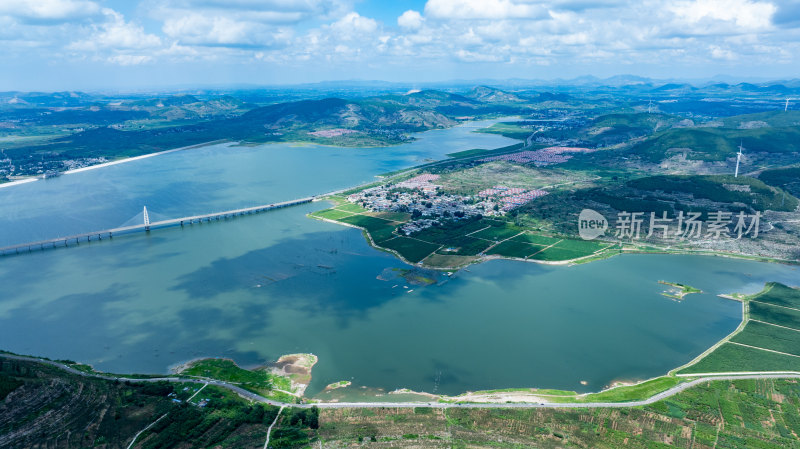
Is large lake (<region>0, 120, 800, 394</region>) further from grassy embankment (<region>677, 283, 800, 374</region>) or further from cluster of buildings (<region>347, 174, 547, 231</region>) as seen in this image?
cluster of buildings (<region>347, 174, 547, 231</region>)

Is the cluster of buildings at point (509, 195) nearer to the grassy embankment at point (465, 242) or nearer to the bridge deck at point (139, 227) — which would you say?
the grassy embankment at point (465, 242)

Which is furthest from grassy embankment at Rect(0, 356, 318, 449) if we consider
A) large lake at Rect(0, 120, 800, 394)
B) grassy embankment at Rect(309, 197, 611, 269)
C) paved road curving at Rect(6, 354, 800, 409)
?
grassy embankment at Rect(309, 197, 611, 269)

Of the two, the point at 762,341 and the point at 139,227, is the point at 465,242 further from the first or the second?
the point at 139,227

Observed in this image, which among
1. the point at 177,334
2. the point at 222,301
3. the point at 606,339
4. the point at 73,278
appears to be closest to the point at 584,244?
the point at 606,339

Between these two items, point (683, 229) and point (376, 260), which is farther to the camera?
point (683, 229)

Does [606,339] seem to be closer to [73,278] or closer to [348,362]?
[348,362]

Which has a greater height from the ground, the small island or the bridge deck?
the bridge deck
